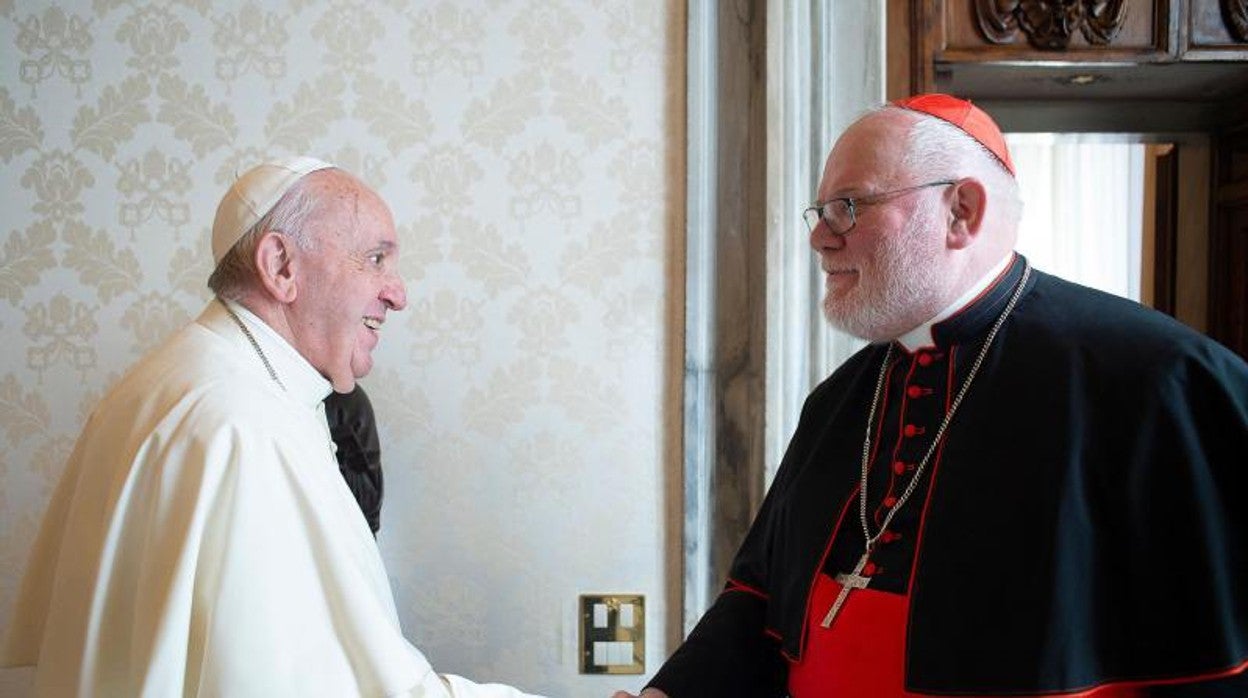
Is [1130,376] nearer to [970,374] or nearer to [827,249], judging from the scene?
[970,374]

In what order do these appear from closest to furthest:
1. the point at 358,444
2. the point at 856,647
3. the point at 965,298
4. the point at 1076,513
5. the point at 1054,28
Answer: the point at 1076,513 → the point at 856,647 → the point at 965,298 → the point at 358,444 → the point at 1054,28

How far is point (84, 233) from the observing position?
3000mm

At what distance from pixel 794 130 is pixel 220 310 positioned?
1474 mm

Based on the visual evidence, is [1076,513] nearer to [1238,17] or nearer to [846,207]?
[846,207]

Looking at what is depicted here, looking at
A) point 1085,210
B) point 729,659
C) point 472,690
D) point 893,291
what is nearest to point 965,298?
point 893,291

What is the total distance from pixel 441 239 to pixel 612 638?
112 cm

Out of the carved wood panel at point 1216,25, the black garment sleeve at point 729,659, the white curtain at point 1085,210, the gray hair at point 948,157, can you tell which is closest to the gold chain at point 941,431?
the gray hair at point 948,157

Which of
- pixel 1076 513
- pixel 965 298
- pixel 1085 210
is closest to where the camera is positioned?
pixel 1076 513

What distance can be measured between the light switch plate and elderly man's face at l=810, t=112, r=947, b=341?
1297 millimetres

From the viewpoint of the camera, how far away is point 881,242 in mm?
1967

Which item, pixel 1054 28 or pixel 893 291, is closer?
pixel 893 291

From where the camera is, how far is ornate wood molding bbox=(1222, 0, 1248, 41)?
3012mm

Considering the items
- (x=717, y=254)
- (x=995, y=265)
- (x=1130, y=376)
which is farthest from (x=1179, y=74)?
(x=1130, y=376)

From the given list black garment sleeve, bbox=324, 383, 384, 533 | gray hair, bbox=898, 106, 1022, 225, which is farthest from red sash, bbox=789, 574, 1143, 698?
black garment sleeve, bbox=324, 383, 384, 533
